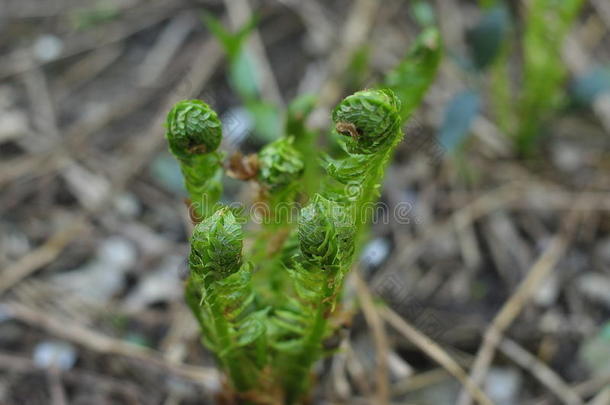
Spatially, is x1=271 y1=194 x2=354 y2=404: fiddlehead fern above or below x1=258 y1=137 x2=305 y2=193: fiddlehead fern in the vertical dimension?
below

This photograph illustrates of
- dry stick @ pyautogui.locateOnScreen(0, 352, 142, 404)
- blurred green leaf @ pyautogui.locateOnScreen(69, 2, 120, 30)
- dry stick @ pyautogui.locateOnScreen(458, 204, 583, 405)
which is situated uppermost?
blurred green leaf @ pyautogui.locateOnScreen(69, 2, 120, 30)

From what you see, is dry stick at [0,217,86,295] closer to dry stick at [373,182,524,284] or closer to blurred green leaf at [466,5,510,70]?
dry stick at [373,182,524,284]

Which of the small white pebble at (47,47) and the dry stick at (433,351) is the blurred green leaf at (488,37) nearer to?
the dry stick at (433,351)

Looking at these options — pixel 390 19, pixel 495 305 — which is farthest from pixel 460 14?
pixel 495 305

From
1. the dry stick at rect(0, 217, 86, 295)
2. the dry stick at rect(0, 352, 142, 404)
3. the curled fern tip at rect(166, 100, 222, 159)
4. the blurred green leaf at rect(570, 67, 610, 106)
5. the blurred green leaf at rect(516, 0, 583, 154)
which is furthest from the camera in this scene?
the blurred green leaf at rect(570, 67, 610, 106)

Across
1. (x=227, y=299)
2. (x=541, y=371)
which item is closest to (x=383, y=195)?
(x=541, y=371)

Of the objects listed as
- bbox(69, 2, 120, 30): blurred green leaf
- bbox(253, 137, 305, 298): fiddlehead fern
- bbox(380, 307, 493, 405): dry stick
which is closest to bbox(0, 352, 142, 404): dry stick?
bbox(253, 137, 305, 298): fiddlehead fern

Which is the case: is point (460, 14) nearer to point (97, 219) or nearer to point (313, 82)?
point (313, 82)
